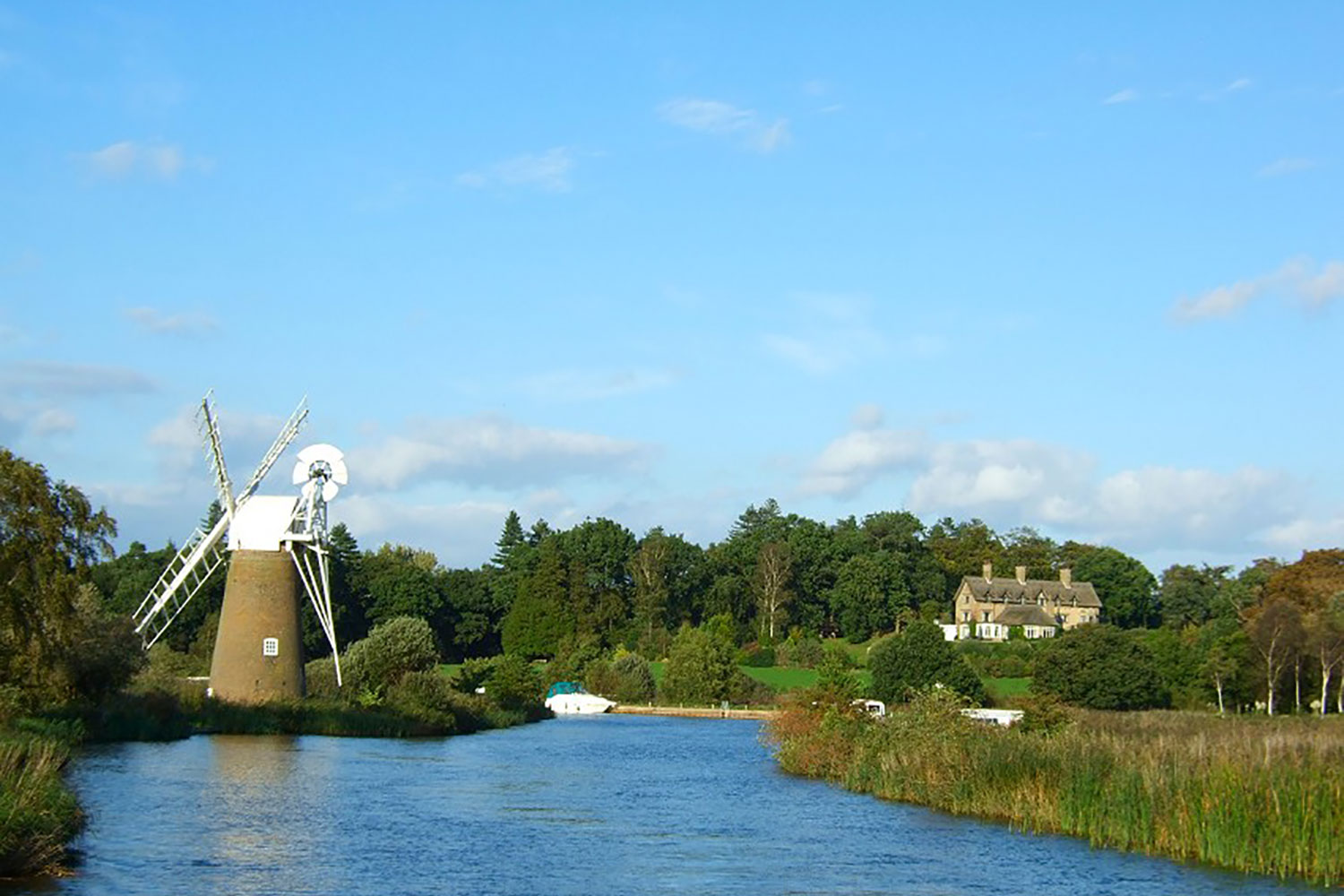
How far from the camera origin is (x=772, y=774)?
1794 inches

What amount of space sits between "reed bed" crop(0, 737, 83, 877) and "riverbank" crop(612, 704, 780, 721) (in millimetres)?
59140

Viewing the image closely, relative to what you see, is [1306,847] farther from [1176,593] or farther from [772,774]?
[1176,593]

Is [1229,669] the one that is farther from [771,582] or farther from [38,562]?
A: [38,562]

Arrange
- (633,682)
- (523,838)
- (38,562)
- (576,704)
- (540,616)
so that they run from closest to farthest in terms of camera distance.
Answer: (523,838) → (38,562) → (576,704) → (633,682) → (540,616)

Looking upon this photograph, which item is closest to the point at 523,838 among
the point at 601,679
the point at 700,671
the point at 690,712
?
the point at 690,712

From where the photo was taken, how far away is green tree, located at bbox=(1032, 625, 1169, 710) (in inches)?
2778

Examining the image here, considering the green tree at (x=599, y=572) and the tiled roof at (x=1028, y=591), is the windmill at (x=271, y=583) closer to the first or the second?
the green tree at (x=599, y=572)

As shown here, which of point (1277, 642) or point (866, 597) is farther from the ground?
point (866, 597)

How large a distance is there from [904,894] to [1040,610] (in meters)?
109

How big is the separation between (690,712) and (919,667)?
2096 cm

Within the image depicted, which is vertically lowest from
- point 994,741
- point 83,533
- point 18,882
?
point 18,882

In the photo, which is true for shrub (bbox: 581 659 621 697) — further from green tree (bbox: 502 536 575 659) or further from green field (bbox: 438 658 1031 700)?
green tree (bbox: 502 536 575 659)

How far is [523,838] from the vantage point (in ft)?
97.0

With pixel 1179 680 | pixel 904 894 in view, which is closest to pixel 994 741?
pixel 904 894
